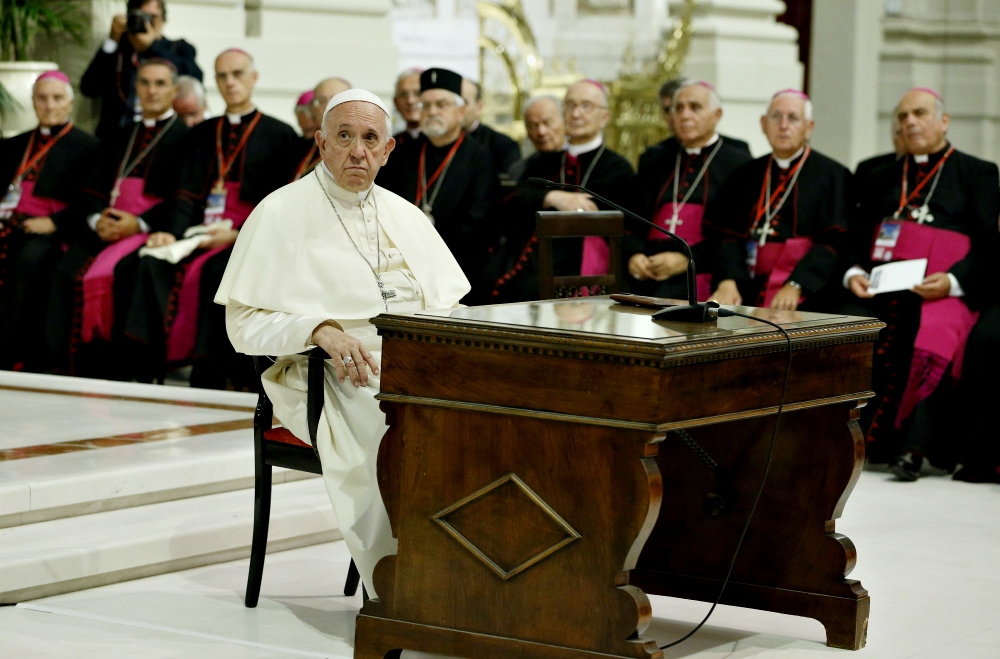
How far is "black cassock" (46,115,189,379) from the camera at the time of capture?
791 cm

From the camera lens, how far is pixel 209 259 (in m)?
7.68

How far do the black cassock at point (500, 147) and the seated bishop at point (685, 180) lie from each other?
42.1 inches

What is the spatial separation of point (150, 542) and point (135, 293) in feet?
10.8

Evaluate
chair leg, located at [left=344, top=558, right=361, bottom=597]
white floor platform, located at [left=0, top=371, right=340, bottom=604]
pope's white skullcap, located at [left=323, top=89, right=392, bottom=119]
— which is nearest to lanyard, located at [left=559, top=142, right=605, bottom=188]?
white floor platform, located at [left=0, top=371, right=340, bottom=604]

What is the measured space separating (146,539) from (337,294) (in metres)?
0.99

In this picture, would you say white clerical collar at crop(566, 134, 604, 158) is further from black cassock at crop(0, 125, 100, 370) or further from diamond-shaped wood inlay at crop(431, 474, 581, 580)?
diamond-shaped wood inlay at crop(431, 474, 581, 580)

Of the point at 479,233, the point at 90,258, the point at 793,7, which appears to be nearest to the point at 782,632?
the point at 479,233

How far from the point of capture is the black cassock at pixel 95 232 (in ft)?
25.9

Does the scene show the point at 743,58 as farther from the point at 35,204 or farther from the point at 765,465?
the point at 765,465

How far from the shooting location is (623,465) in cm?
335

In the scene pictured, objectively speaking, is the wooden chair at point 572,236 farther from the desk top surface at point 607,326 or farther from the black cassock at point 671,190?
the black cassock at point 671,190

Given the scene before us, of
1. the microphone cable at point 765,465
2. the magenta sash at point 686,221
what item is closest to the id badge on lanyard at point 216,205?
the magenta sash at point 686,221

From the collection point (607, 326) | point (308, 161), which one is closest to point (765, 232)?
point (308, 161)

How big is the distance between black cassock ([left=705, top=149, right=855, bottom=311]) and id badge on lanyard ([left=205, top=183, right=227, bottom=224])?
2.55 metres
